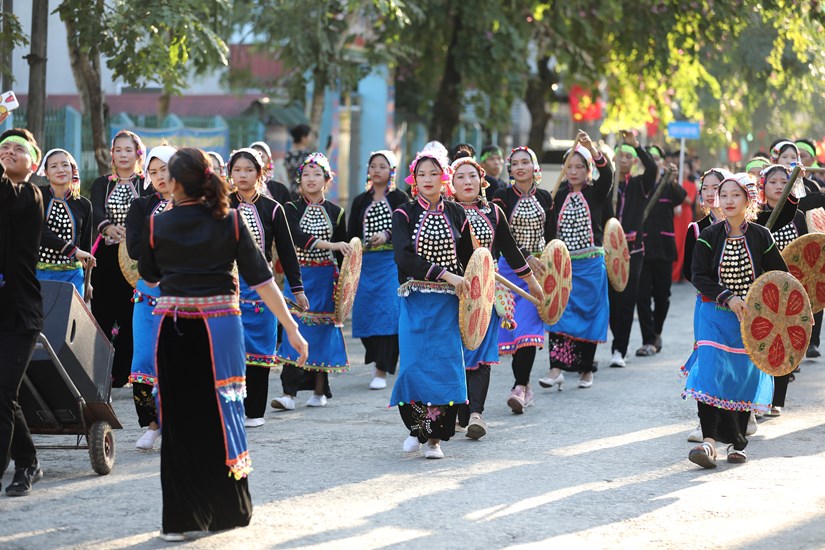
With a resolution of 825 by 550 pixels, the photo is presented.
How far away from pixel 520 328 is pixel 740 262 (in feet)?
8.58

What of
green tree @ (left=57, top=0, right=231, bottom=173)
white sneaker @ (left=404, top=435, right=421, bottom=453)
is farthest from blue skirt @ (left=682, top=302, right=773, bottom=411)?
green tree @ (left=57, top=0, right=231, bottom=173)

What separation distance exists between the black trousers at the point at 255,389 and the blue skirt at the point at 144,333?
1017 millimetres

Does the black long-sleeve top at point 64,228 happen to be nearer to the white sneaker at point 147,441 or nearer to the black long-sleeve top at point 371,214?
the white sneaker at point 147,441

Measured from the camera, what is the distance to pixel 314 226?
10609 millimetres

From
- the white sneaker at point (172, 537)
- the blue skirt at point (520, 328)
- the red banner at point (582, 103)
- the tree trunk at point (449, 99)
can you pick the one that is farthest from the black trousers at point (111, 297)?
the red banner at point (582, 103)

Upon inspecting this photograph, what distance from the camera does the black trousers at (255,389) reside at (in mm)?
9383

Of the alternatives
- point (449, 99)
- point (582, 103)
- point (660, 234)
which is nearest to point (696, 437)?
point (660, 234)

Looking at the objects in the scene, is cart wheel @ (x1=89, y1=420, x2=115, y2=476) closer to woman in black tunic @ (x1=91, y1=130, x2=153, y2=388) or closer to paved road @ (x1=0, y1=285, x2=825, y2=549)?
paved road @ (x1=0, y1=285, x2=825, y2=549)

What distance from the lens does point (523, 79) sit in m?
20.1

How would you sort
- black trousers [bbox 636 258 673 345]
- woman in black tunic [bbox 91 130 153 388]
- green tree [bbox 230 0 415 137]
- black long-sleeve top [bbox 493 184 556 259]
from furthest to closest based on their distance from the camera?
green tree [bbox 230 0 415 137], black trousers [bbox 636 258 673 345], black long-sleeve top [bbox 493 184 556 259], woman in black tunic [bbox 91 130 153 388]

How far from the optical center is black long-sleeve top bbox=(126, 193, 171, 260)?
7859 millimetres

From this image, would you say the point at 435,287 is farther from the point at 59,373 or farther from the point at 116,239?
the point at 116,239

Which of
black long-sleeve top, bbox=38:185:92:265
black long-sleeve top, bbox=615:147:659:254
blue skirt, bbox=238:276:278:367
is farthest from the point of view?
black long-sleeve top, bbox=615:147:659:254

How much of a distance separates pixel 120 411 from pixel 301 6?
28.1ft
